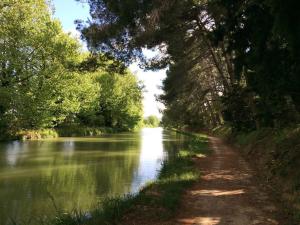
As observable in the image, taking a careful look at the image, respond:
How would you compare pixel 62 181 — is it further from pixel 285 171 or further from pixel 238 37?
pixel 238 37

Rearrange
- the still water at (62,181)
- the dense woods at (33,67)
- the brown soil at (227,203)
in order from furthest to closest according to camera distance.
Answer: the dense woods at (33,67) → the still water at (62,181) → the brown soil at (227,203)

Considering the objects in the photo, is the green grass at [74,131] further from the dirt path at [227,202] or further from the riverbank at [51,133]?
the dirt path at [227,202]

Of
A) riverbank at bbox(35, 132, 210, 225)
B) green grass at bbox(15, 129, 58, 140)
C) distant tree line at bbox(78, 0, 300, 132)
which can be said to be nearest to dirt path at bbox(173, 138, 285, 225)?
riverbank at bbox(35, 132, 210, 225)

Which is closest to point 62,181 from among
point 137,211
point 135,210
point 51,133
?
point 135,210

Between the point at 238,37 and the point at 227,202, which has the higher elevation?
the point at 238,37

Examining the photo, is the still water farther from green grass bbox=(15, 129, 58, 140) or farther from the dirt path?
green grass bbox=(15, 129, 58, 140)

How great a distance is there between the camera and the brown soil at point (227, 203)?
8281 mm

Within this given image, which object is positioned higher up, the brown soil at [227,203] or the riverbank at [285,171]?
the riverbank at [285,171]

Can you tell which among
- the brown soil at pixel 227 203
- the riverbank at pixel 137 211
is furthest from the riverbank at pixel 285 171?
the riverbank at pixel 137 211

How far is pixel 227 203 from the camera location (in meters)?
9.85

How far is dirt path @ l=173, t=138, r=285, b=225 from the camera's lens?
8359 millimetres

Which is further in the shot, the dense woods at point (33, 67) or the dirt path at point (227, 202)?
the dense woods at point (33, 67)

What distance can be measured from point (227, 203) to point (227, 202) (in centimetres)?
13

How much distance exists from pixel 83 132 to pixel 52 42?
59.7 ft
